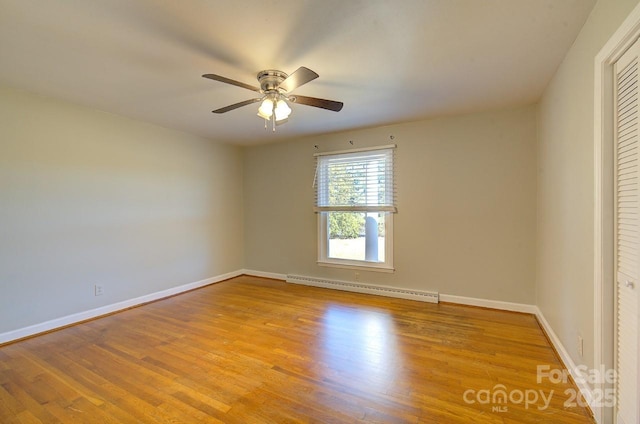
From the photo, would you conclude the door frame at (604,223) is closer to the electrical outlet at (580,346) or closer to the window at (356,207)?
the electrical outlet at (580,346)

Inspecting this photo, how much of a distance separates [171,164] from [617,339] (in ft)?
15.7

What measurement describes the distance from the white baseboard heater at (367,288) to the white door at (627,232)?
2.24 metres

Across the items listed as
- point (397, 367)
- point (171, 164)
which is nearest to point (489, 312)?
point (397, 367)

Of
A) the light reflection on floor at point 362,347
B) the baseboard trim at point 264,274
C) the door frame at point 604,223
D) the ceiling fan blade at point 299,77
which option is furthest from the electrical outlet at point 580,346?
the baseboard trim at point 264,274

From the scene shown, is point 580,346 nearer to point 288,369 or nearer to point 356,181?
point 288,369

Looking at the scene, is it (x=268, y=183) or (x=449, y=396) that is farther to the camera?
(x=268, y=183)

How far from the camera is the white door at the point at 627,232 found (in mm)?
1308

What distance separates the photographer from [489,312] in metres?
3.28

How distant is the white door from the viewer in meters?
1.31

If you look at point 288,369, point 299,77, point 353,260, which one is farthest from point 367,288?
point 299,77

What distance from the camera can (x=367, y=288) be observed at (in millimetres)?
4086

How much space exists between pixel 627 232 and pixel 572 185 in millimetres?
743

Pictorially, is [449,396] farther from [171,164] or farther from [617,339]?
[171,164]

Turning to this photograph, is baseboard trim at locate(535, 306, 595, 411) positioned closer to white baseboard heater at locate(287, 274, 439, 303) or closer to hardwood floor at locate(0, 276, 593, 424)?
hardwood floor at locate(0, 276, 593, 424)
